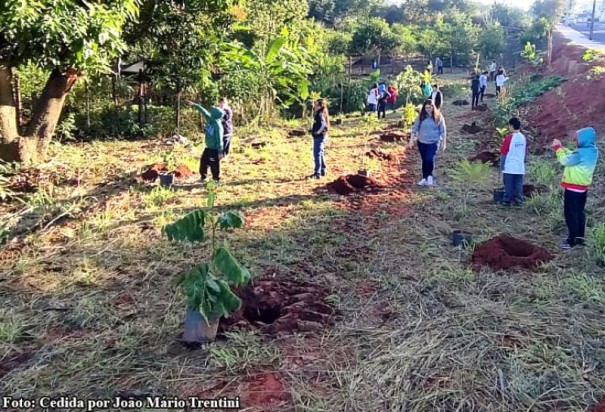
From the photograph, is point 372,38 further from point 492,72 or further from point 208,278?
point 208,278

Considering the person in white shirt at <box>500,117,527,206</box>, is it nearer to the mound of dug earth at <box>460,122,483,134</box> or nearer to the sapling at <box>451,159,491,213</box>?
the sapling at <box>451,159,491,213</box>

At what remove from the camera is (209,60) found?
12445mm

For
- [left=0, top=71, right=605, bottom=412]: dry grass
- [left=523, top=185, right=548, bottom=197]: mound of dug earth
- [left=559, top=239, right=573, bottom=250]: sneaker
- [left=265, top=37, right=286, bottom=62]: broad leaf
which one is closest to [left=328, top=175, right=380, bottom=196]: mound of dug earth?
[left=0, top=71, right=605, bottom=412]: dry grass

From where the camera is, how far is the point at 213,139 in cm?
799

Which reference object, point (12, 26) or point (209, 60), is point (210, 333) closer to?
point (12, 26)

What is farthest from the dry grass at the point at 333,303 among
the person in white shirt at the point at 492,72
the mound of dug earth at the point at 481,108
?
the person in white shirt at the point at 492,72

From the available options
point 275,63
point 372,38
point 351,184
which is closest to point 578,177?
point 351,184

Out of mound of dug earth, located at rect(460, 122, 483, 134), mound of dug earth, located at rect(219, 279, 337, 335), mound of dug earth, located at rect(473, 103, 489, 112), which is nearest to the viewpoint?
mound of dug earth, located at rect(219, 279, 337, 335)

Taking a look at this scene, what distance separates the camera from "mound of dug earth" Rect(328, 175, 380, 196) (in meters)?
8.02

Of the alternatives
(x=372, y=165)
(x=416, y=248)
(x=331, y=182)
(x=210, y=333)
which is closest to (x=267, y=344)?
(x=210, y=333)

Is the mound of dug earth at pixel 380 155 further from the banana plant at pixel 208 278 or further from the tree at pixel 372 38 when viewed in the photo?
the tree at pixel 372 38

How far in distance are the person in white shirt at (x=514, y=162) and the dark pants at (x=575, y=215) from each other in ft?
5.11

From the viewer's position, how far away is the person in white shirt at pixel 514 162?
285 inches

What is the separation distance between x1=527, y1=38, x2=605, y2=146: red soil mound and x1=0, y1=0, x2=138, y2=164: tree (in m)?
9.41
